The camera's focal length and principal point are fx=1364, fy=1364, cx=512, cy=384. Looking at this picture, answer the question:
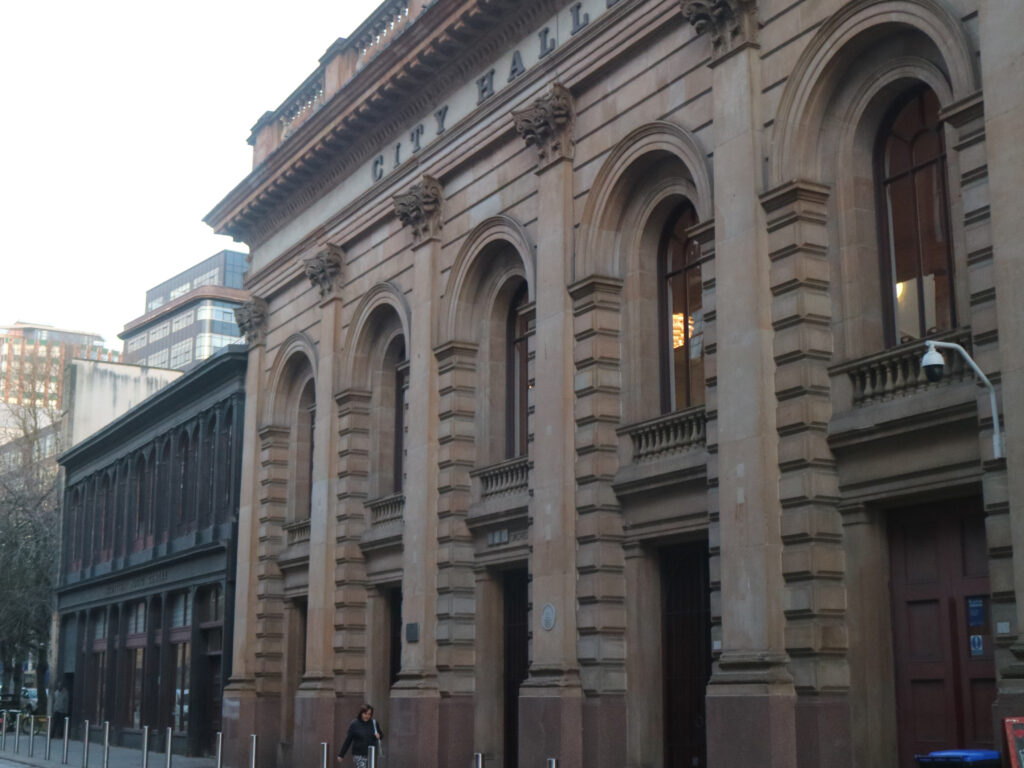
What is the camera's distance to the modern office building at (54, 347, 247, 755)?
4069 centimetres

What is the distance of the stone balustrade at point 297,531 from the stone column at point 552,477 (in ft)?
37.0

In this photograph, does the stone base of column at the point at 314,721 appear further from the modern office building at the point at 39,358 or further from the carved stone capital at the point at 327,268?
the modern office building at the point at 39,358

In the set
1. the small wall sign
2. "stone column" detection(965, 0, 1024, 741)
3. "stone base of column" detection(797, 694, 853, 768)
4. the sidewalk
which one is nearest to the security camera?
"stone column" detection(965, 0, 1024, 741)

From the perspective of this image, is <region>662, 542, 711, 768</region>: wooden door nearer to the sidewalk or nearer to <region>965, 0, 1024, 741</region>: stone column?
<region>965, 0, 1024, 741</region>: stone column

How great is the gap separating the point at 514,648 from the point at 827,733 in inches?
368

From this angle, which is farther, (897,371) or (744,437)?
(744,437)

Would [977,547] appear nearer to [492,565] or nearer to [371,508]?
[492,565]

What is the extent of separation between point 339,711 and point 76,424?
42230mm

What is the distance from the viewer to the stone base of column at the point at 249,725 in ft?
113

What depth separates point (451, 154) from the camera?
28.0 metres

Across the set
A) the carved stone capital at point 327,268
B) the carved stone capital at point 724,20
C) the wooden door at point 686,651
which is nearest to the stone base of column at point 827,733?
the wooden door at point 686,651

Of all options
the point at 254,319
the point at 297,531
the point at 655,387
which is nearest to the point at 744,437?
the point at 655,387

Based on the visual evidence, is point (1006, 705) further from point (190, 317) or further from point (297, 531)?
point (190, 317)

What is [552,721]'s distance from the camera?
2225cm
